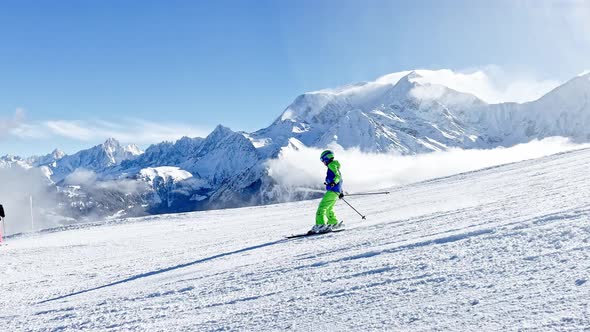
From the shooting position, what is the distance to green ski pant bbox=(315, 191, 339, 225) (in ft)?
39.6

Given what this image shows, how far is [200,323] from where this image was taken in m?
5.13

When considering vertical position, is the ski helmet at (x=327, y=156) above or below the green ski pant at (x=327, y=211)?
above

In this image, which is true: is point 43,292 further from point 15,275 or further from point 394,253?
point 394,253

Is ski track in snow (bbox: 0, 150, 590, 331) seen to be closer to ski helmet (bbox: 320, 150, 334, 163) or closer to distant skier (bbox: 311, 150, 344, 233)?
distant skier (bbox: 311, 150, 344, 233)

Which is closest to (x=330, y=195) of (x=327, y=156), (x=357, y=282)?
(x=327, y=156)

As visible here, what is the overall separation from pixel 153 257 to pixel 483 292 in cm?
919

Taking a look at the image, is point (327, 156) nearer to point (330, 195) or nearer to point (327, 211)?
point (330, 195)

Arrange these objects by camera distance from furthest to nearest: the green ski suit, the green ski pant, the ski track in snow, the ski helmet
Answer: the ski helmet
the green ski suit
the green ski pant
the ski track in snow

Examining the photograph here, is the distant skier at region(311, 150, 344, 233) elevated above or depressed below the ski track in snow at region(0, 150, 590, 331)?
above

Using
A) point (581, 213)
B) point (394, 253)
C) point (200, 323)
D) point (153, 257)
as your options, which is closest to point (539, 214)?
point (581, 213)

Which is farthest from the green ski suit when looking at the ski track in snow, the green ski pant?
the ski track in snow

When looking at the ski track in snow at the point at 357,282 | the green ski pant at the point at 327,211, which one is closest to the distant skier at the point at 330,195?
the green ski pant at the point at 327,211

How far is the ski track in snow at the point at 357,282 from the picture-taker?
161 inches

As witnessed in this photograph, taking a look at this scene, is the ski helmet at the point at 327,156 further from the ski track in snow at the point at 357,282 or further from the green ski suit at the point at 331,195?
the ski track in snow at the point at 357,282
